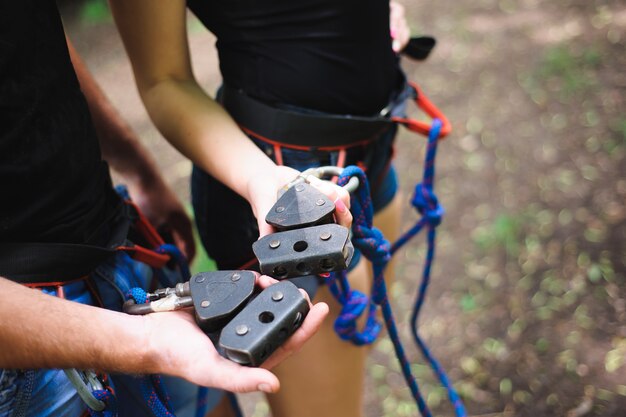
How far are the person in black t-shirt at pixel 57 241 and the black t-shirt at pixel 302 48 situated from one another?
0.36 m

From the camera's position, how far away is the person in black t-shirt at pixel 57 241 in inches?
32.5

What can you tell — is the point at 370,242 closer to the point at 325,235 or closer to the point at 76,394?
the point at 325,235

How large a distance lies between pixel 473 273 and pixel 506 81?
1.67 m

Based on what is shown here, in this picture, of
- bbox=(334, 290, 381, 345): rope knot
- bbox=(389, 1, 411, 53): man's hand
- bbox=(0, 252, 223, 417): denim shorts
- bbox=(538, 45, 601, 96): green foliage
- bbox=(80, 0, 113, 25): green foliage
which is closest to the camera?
bbox=(0, 252, 223, 417): denim shorts

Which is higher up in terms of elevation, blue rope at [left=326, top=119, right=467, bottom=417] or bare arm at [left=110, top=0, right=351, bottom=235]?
bare arm at [left=110, top=0, right=351, bottom=235]

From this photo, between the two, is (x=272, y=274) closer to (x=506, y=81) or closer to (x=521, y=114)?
(x=521, y=114)

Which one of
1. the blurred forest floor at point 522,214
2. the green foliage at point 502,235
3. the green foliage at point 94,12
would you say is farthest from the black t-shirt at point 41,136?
the green foliage at point 94,12

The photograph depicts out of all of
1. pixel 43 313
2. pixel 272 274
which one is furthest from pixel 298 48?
pixel 43 313

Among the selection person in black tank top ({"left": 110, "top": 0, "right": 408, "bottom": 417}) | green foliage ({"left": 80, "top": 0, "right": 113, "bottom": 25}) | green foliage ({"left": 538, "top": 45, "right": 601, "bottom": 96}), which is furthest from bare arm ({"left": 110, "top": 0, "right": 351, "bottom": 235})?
green foliage ({"left": 80, "top": 0, "right": 113, "bottom": 25})

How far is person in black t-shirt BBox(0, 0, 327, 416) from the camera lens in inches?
32.5

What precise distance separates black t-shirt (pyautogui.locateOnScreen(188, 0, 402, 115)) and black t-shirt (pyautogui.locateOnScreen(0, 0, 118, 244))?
36 cm

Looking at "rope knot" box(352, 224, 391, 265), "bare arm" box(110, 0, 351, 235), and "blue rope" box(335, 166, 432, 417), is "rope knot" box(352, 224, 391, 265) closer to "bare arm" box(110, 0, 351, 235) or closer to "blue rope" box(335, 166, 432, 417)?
"blue rope" box(335, 166, 432, 417)

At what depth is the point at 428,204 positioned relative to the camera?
159 cm

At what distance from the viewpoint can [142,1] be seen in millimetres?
1195
